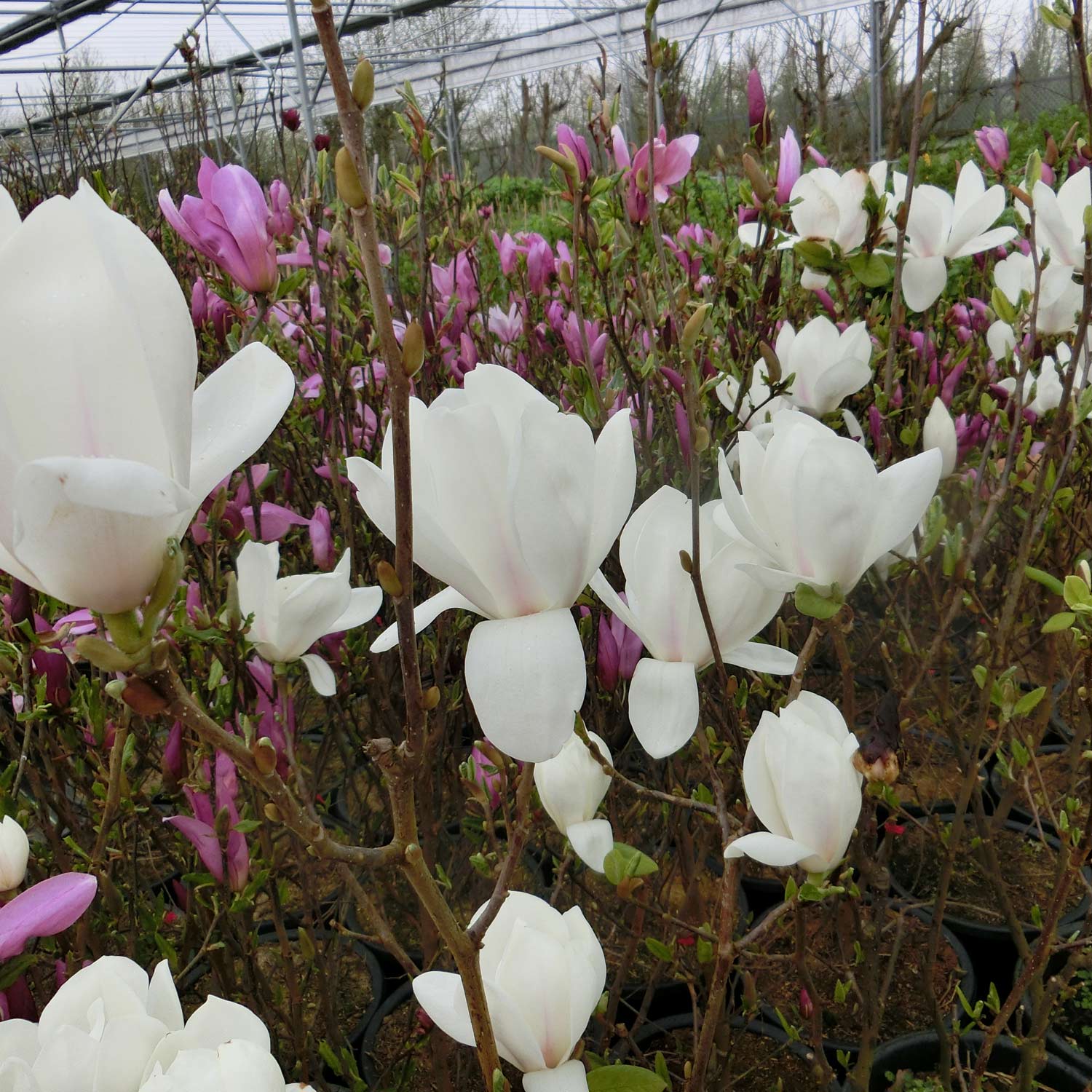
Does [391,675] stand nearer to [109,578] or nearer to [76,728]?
[76,728]

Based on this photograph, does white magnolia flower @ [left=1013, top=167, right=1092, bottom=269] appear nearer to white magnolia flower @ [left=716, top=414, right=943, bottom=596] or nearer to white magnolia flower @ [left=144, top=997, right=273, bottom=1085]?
white magnolia flower @ [left=716, top=414, right=943, bottom=596]

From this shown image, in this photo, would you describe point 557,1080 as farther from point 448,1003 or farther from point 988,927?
point 988,927

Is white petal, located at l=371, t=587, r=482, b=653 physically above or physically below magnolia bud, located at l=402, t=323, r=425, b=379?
below

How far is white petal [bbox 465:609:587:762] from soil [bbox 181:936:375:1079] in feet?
2.59

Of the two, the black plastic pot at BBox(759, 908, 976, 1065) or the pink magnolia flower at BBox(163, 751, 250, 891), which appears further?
the black plastic pot at BBox(759, 908, 976, 1065)

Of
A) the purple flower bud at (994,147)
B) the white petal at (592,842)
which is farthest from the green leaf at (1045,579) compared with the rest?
the purple flower bud at (994,147)

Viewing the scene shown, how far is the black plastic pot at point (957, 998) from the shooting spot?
1.48 meters

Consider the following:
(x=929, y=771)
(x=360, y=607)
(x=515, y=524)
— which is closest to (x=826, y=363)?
(x=360, y=607)

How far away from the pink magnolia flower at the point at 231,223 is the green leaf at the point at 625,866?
2.89 feet

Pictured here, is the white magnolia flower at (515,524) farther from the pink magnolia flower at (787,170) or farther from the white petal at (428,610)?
the pink magnolia flower at (787,170)

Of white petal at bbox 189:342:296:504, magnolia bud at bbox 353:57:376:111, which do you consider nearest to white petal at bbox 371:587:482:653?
white petal at bbox 189:342:296:504

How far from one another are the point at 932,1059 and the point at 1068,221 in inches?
45.9

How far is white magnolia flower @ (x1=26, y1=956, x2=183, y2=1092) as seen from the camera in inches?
18.7

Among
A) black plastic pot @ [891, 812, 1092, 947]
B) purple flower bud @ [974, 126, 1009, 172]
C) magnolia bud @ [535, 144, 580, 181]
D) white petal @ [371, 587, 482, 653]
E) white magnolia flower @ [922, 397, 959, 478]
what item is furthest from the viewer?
purple flower bud @ [974, 126, 1009, 172]
